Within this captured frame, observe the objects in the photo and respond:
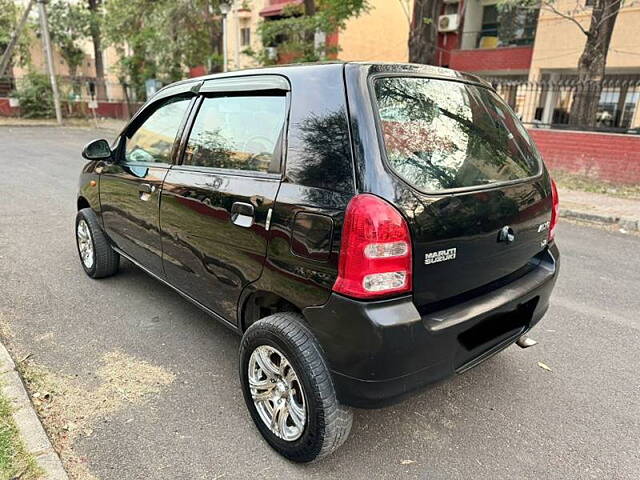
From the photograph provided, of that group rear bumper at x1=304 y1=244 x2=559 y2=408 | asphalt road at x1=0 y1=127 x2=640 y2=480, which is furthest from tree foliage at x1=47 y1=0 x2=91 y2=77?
rear bumper at x1=304 y1=244 x2=559 y2=408

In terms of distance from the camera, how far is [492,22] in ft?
64.7

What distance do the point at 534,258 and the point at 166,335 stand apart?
2.48m

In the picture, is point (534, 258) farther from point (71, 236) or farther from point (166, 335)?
point (71, 236)

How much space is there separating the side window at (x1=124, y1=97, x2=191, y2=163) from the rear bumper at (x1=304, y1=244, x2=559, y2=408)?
68.7 inches

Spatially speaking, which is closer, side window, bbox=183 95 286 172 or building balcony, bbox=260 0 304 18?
side window, bbox=183 95 286 172

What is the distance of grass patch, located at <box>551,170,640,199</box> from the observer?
862 centimetres

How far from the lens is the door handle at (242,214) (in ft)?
7.67

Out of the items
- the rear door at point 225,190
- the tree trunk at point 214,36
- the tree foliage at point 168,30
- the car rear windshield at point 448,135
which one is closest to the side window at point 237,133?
the rear door at point 225,190

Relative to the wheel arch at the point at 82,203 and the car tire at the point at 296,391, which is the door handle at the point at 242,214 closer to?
the car tire at the point at 296,391

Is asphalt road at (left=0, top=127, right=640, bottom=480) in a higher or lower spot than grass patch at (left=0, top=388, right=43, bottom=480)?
lower

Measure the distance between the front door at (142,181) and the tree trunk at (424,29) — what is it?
8653mm

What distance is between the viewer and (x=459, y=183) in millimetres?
2176

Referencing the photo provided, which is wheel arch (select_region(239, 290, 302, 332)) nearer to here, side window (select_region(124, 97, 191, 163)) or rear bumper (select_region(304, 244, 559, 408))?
rear bumper (select_region(304, 244, 559, 408))

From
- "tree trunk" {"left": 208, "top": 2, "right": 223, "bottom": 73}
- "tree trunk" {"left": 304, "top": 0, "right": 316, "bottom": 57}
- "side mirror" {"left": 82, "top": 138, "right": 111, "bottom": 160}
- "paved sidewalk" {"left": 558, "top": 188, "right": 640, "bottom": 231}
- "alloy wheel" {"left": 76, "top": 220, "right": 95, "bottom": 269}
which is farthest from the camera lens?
"tree trunk" {"left": 208, "top": 2, "right": 223, "bottom": 73}
